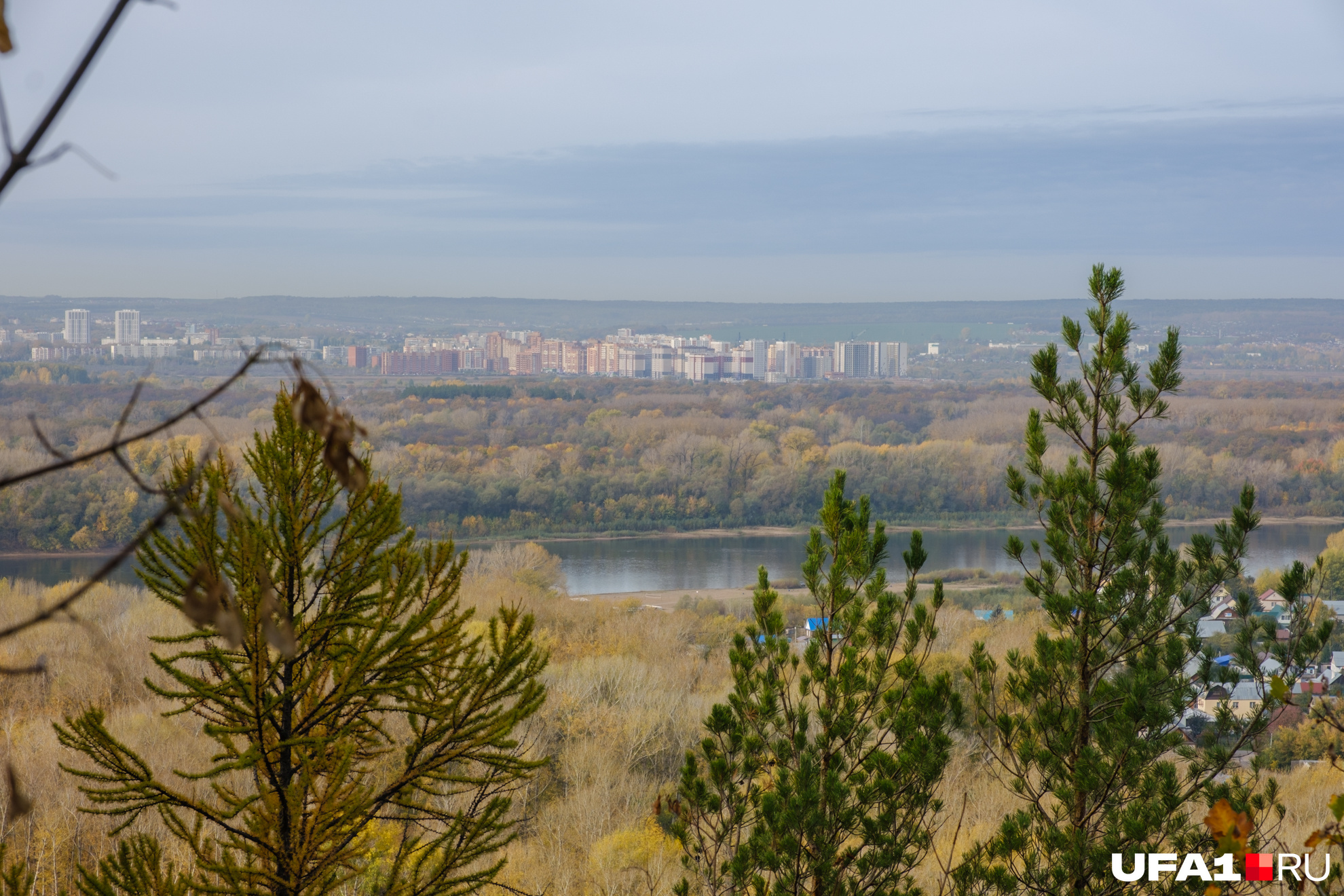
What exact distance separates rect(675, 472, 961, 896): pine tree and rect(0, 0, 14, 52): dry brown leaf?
3.50 meters

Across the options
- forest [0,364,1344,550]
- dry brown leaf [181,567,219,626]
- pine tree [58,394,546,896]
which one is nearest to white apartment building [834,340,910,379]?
forest [0,364,1344,550]

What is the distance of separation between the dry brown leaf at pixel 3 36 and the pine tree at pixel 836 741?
11.5 ft

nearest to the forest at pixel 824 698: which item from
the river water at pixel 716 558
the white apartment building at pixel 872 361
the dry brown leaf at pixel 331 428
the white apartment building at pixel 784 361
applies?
the dry brown leaf at pixel 331 428

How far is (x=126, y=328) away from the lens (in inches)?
2758

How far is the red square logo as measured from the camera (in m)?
2.30

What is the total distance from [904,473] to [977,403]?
2075 cm

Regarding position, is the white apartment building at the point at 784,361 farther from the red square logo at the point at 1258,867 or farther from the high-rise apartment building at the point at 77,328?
the red square logo at the point at 1258,867

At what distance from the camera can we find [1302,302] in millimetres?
93438

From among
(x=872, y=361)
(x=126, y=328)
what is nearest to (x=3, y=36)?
(x=126, y=328)

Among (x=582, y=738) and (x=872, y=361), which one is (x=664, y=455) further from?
(x=872, y=361)

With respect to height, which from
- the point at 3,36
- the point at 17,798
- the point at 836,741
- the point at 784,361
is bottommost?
the point at 836,741

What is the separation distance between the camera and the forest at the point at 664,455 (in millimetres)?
39500

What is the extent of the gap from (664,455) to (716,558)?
52.7 ft

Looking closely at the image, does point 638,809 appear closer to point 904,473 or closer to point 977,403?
point 904,473
